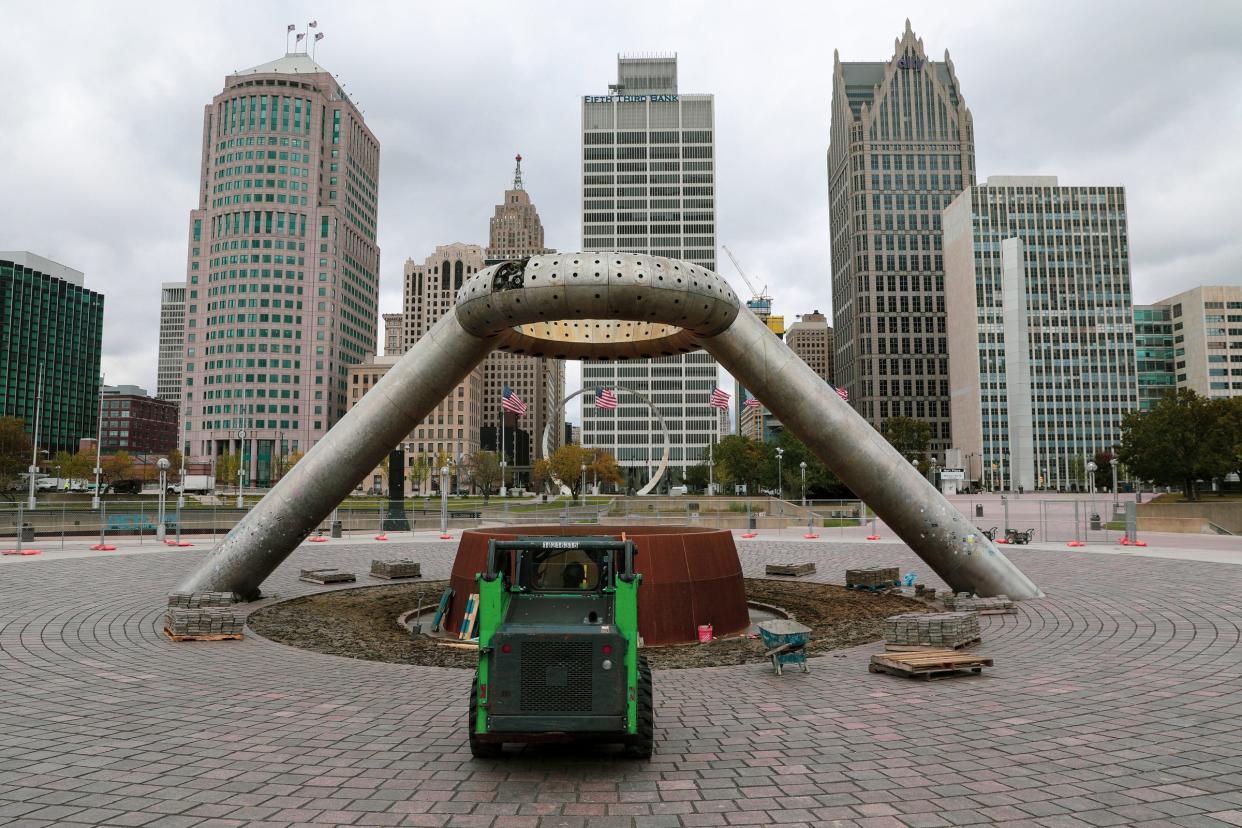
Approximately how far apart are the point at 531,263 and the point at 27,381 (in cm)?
21414

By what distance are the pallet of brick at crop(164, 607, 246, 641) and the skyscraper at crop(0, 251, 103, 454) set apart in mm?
192506

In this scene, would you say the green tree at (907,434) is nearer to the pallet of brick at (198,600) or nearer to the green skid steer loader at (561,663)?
the pallet of brick at (198,600)

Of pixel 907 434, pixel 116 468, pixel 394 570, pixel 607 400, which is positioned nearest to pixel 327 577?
pixel 394 570

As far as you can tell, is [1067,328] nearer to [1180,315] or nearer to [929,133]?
[1180,315]

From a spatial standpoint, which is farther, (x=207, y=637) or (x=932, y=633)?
(x=207, y=637)

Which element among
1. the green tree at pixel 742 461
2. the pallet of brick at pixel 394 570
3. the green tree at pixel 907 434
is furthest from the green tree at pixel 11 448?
the green tree at pixel 907 434

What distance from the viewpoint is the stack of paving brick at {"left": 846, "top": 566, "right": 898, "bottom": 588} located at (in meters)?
18.7

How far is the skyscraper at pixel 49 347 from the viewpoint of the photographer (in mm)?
168125

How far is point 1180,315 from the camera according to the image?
473 ft

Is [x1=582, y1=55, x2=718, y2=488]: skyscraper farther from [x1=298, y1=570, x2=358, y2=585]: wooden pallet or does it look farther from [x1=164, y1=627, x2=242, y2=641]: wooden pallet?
[x1=164, y1=627, x2=242, y2=641]: wooden pallet

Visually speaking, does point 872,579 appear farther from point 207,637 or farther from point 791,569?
point 207,637

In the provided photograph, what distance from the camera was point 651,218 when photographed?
14912 centimetres

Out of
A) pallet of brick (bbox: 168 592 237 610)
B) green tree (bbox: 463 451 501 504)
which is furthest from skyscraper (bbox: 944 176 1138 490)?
pallet of brick (bbox: 168 592 237 610)

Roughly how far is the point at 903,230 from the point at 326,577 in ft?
503
